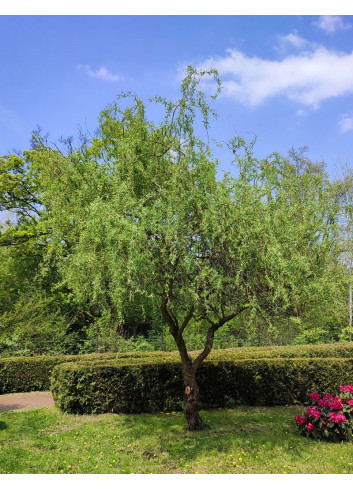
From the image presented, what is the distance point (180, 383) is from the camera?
8.97 metres

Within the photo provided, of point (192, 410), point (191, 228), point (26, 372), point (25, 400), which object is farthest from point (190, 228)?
point (26, 372)

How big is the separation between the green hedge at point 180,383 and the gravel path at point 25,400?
803mm

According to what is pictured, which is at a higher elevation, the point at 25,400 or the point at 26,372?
the point at 26,372

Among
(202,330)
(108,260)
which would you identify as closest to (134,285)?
(108,260)

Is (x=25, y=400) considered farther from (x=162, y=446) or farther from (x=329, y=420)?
(x=329, y=420)

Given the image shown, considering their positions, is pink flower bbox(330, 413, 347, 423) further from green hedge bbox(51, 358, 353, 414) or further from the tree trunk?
green hedge bbox(51, 358, 353, 414)

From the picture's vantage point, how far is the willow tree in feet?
19.1

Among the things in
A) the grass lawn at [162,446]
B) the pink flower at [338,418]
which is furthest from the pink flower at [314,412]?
the grass lawn at [162,446]

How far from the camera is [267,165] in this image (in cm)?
690

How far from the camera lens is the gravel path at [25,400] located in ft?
32.2

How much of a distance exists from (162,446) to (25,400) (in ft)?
20.0

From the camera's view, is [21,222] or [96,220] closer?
[96,220]

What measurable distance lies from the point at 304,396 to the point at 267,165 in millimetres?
6174

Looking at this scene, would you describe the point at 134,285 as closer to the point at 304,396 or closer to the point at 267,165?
the point at 267,165
